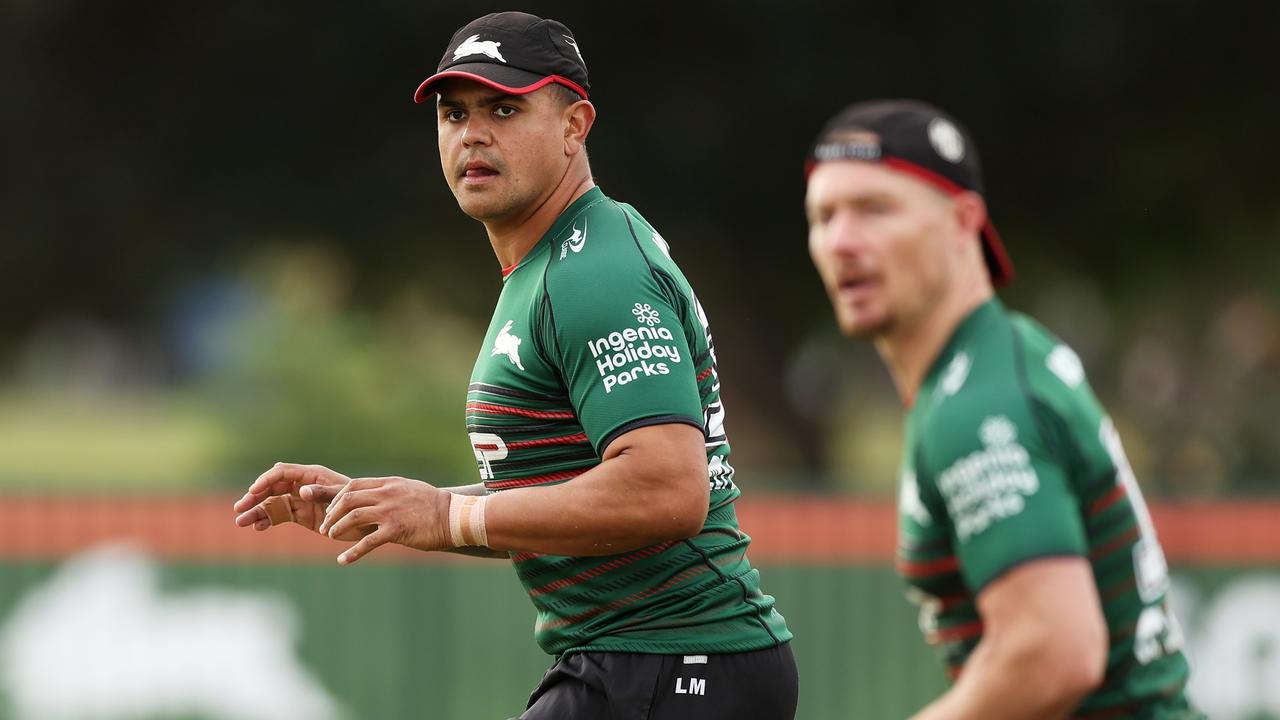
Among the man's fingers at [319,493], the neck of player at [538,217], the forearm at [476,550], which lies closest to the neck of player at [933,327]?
the forearm at [476,550]

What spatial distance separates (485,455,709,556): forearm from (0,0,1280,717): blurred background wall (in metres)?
12.3

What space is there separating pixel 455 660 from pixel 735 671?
7.09 meters

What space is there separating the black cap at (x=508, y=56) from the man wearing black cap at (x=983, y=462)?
132cm

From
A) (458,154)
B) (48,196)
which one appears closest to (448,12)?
(48,196)

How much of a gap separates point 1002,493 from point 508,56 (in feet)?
7.06

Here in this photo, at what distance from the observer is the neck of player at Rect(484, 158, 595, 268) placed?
5.00 metres

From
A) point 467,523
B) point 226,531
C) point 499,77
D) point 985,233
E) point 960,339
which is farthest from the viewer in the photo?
point 226,531

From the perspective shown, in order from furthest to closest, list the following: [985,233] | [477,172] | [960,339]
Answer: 1. [477,172]
2. [985,233]
3. [960,339]

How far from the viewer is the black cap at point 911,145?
3682mm

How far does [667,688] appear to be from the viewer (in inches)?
183

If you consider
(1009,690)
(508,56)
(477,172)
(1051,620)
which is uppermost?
(508,56)

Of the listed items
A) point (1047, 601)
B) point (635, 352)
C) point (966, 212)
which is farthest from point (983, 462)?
point (635, 352)

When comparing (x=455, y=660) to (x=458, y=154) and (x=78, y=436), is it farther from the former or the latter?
(x=78, y=436)

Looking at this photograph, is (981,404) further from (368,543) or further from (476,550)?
(476,550)
